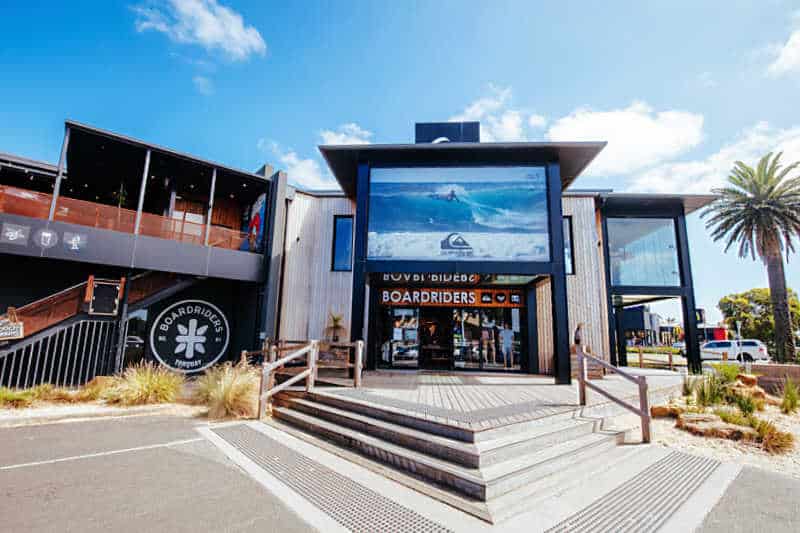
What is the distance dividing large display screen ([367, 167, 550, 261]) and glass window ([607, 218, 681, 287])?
616 centimetres

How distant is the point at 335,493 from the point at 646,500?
3.28 m

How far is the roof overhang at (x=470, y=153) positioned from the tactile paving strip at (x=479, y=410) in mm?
6902

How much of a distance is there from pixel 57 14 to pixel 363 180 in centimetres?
834

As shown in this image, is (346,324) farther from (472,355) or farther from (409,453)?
(409,453)

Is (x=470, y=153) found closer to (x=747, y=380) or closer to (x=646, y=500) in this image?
(x=646, y=500)

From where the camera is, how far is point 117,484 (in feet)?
13.1

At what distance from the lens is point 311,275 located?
13.7 meters

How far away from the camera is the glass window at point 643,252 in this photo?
14047mm

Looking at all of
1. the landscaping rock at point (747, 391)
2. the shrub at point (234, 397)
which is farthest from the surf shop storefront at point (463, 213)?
the landscaping rock at point (747, 391)

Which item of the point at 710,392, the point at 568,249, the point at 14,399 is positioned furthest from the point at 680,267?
the point at 14,399

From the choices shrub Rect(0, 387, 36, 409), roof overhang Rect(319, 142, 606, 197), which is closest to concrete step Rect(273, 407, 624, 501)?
shrub Rect(0, 387, 36, 409)

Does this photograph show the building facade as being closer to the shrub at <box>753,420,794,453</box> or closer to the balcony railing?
the balcony railing

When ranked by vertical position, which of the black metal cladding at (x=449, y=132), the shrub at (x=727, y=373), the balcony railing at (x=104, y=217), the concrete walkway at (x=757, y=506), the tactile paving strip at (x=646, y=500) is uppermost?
the black metal cladding at (x=449, y=132)

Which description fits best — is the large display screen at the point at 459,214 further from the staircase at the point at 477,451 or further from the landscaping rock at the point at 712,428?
the staircase at the point at 477,451
